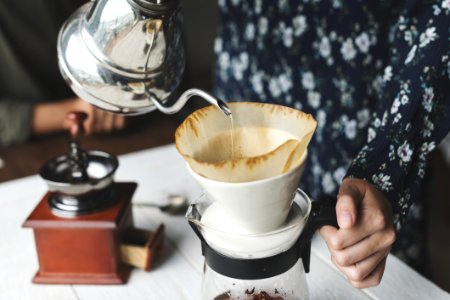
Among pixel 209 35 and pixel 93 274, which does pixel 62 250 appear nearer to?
pixel 93 274

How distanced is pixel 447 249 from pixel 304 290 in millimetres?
1884

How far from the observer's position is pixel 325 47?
1218mm

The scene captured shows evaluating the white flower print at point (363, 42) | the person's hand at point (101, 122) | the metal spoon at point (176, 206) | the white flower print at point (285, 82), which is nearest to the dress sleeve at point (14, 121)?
the person's hand at point (101, 122)

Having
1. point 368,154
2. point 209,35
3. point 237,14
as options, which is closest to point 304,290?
point 368,154

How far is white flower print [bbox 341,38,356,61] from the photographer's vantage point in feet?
3.85

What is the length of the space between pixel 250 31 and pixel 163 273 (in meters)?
0.74

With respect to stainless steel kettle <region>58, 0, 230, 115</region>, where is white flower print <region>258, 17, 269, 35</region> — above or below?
below

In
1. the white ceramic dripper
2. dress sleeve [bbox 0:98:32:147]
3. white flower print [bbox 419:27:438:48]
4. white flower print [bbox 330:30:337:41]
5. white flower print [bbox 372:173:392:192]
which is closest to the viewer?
the white ceramic dripper

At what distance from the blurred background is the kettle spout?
611 mm

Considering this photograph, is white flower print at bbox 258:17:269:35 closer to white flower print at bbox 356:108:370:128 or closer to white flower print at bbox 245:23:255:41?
white flower print at bbox 245:23:255:41

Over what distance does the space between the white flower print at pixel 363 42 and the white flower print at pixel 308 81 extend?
0.15 m

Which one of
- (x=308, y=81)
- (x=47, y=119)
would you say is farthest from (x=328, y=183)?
(x=47, y=119)

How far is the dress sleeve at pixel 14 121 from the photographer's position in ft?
5.44

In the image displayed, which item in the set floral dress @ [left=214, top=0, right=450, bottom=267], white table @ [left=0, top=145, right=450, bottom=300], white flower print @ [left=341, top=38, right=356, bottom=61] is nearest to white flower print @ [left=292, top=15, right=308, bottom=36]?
floral dress @ [left=214, top=0, right=450, bottom=267]
